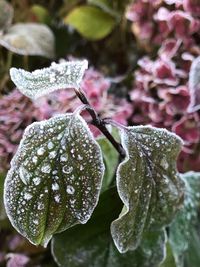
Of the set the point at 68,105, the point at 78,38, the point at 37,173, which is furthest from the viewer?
the point at 78,38

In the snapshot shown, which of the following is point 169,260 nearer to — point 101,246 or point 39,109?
point 101,246

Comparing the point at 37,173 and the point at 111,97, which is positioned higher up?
the point at 37,173

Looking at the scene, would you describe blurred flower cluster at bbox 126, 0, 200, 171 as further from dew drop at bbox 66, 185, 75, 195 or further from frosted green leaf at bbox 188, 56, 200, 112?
dew drop at bbox 66, 185, 75, 195

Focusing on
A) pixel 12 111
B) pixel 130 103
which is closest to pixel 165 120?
pixel 130 103

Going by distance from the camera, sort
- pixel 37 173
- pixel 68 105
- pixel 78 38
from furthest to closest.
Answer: pixel 78 38 → pixel 68 105 → pixel 37 173

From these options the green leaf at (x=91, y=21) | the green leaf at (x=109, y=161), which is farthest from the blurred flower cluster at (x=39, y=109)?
the green leaf at (x=91, y=21)

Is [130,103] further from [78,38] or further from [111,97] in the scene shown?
[78,38]

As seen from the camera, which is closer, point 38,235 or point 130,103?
point 38,235
